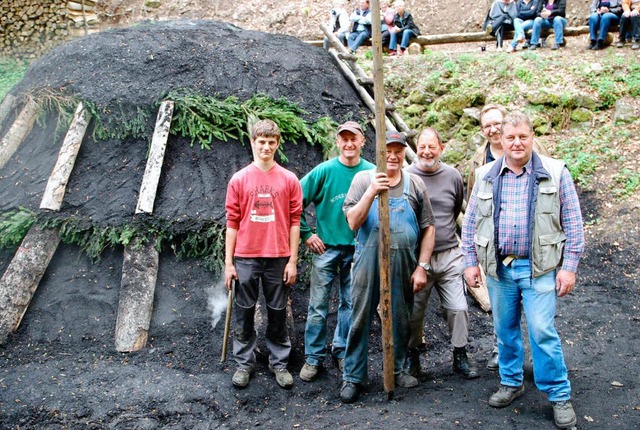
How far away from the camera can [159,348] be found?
5320mm

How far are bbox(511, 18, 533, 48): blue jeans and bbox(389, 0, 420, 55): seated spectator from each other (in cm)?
207

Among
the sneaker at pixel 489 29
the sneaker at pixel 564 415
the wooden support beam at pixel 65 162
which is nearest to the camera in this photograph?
the sneaker at pixel 564 415

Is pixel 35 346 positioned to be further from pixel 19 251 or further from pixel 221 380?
pixel 221 380

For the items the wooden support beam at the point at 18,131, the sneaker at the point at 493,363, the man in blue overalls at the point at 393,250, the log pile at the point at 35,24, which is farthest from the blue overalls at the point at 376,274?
the log pile at the point at 35,24

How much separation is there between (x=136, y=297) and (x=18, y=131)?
9.08 ft

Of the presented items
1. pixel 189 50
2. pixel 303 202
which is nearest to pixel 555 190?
pixel 303 202

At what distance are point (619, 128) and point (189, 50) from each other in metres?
6.49

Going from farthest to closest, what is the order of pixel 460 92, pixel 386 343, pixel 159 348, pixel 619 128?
1. pixel 460 92
2. pixel 619 128
3. pixel 159 348
4. pixel 386 343

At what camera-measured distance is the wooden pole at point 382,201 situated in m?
4.06

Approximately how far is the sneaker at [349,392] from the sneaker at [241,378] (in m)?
0.80

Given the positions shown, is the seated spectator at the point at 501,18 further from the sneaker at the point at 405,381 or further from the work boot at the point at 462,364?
the sneaker at the point at 405,381

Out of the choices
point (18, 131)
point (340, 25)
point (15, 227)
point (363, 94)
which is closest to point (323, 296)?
point (15, 227)

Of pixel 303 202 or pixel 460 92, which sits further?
pixel 460 92

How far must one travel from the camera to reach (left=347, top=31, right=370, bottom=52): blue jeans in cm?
1221
